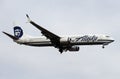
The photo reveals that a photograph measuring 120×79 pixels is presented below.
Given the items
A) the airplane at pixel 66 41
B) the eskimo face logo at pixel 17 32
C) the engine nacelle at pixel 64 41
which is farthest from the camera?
the eskimo face logo at pixel 17 32

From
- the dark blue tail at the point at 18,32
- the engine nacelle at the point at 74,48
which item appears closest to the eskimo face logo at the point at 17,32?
the dark blue tail at the point at 18,32

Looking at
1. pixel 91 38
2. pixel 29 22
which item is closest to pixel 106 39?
pixel 91 38

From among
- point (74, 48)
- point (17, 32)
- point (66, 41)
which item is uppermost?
point (17, 32)

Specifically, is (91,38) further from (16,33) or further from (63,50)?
(16,33)

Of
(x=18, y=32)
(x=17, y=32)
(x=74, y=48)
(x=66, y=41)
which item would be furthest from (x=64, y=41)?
(x=17, y=32)

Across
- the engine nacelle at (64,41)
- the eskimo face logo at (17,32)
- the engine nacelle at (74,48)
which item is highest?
the eskimo face logo at (17,32)

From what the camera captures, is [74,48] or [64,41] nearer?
[64,41]

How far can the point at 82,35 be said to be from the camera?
153 meters

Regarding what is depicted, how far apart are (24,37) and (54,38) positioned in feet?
40.8

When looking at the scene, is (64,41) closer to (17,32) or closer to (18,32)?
(18,32)

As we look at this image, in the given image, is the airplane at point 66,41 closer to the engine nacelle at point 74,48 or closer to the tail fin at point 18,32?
the engine nacelle at point 74,48

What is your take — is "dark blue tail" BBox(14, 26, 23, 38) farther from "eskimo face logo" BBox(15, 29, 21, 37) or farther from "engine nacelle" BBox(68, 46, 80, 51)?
"engine nacelle" BBox(68, 46, 80, 51)

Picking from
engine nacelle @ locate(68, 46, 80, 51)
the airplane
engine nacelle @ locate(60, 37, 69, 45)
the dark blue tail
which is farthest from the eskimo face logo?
engine nacelle @ locate(68, 46, 80, 51)

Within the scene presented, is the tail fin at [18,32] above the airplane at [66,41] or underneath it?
above
